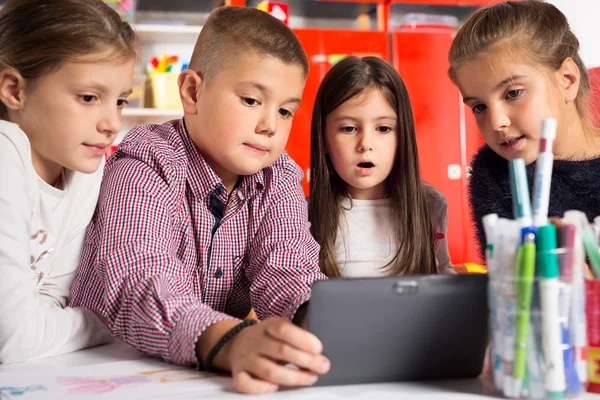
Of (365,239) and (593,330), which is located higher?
(365,239)

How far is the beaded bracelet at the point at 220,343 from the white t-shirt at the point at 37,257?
0.23 metres

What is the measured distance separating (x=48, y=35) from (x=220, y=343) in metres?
0.51

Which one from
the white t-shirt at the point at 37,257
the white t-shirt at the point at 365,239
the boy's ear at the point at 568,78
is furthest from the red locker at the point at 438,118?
the white t-shirt at the point at 37,257

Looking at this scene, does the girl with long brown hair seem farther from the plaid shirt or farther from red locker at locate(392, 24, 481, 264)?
red locker at locate(392, 24, 481, 264)

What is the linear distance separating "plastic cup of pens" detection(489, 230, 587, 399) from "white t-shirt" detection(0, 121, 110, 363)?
1.78ft

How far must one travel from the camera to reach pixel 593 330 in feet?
1.92

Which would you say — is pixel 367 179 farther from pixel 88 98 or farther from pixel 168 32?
pixel 168 32

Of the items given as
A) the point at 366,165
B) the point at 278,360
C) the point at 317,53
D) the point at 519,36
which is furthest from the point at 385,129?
the point at 317,53

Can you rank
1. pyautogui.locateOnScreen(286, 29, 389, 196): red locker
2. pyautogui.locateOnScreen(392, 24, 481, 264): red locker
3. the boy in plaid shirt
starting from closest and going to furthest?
the boy in plaid shirt → pyautogui.locateOnScreen(286, 29, 389, 196): red locker → pyautogui.locateOnScreen(392, 24, 481, 264): red locker

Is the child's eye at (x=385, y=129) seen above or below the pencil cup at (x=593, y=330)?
above

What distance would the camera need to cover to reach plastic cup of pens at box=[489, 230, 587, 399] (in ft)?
1.80

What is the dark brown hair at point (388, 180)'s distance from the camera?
1342 millimetres

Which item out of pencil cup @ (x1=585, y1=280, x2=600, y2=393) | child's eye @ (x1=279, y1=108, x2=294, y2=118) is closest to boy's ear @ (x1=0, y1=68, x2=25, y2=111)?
child's eye @ (x1=279, y1=108, x2=294, y2=118)

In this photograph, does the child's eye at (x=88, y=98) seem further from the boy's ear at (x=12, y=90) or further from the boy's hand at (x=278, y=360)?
the boy's hand at (x=278, y=360)
